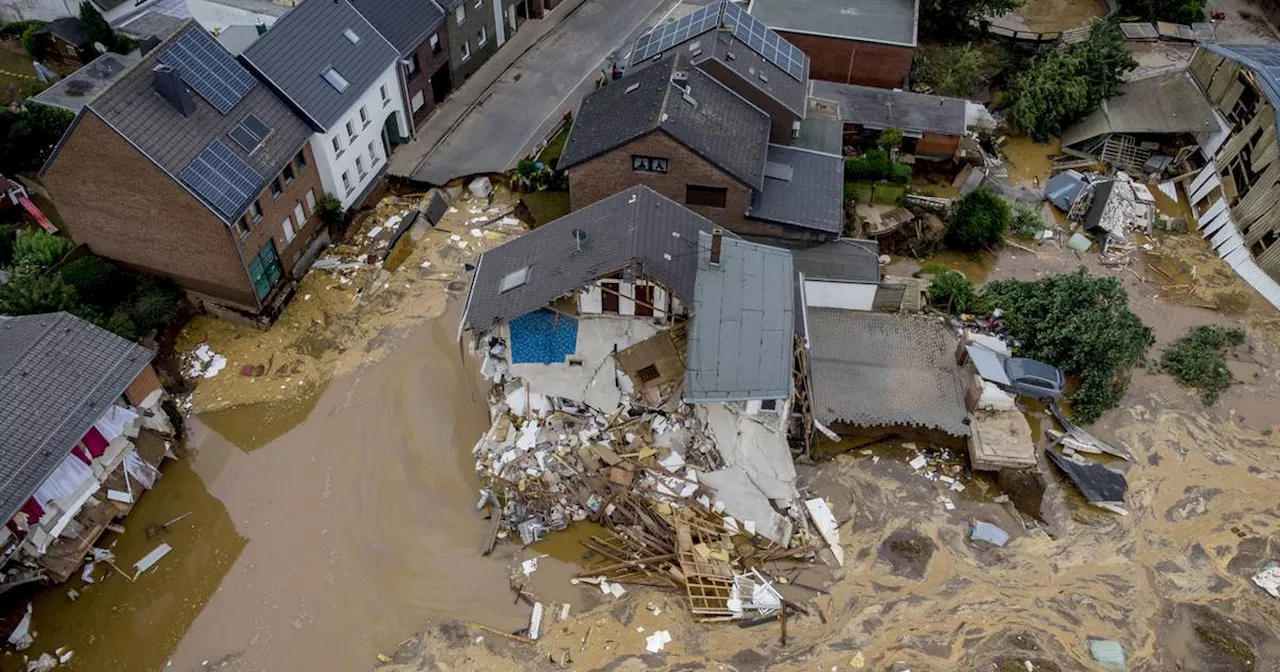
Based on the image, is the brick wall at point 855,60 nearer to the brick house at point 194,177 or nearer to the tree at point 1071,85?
the tree at point 1071,85

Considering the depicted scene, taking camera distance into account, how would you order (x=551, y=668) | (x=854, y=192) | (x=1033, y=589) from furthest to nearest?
(x=854, y=192), (x=1033, y=589), (x=551, y=668)

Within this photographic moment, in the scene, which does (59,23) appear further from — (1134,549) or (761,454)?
(1134,549)

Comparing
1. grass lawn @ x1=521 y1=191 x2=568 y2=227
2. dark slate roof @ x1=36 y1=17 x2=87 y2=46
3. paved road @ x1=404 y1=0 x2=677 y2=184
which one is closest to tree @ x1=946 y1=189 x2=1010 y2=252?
grass lawn @ x1=521 y1=191 x2=568 y2=227

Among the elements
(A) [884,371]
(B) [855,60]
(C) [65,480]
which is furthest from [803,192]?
(C) [65,480]

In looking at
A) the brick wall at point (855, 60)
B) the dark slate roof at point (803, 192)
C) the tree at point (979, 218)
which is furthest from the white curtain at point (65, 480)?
the brick wall at point (855, 60)

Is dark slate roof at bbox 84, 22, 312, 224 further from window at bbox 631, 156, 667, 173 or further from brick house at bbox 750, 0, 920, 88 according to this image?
brick house at bbox 750, 0, 920, 88

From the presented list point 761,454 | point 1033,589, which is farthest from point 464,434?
point 1033,589
